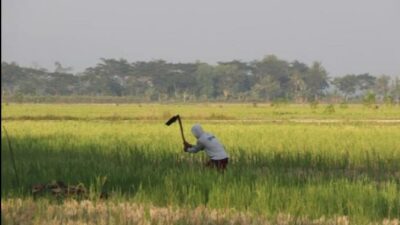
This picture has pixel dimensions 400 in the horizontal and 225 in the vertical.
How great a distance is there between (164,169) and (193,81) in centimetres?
7288

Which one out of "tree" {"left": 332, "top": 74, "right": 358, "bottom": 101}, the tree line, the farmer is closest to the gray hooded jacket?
the farmer

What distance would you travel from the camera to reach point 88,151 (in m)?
9.52

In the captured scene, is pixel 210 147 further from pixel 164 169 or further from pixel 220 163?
pixel 164 169

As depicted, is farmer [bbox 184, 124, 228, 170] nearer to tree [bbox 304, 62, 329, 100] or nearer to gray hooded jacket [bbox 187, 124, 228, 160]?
gray hooded jacket [bbox 187, 124, 228, 160]

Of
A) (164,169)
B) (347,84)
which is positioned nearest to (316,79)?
(347,84)

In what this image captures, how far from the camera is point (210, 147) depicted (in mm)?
6523

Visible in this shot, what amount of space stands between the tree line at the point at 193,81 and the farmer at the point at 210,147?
68.4m

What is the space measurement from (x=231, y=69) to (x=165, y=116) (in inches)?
2064

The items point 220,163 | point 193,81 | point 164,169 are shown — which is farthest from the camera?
point 193,81

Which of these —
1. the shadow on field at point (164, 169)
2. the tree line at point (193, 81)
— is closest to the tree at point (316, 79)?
the tree line at point (193, 81)

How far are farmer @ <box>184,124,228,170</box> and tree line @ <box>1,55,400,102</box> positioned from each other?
6841 cm

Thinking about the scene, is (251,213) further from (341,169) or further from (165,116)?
(165,116)

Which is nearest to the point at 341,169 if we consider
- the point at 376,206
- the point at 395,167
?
the point at 395,167

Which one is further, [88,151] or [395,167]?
[88,151]
